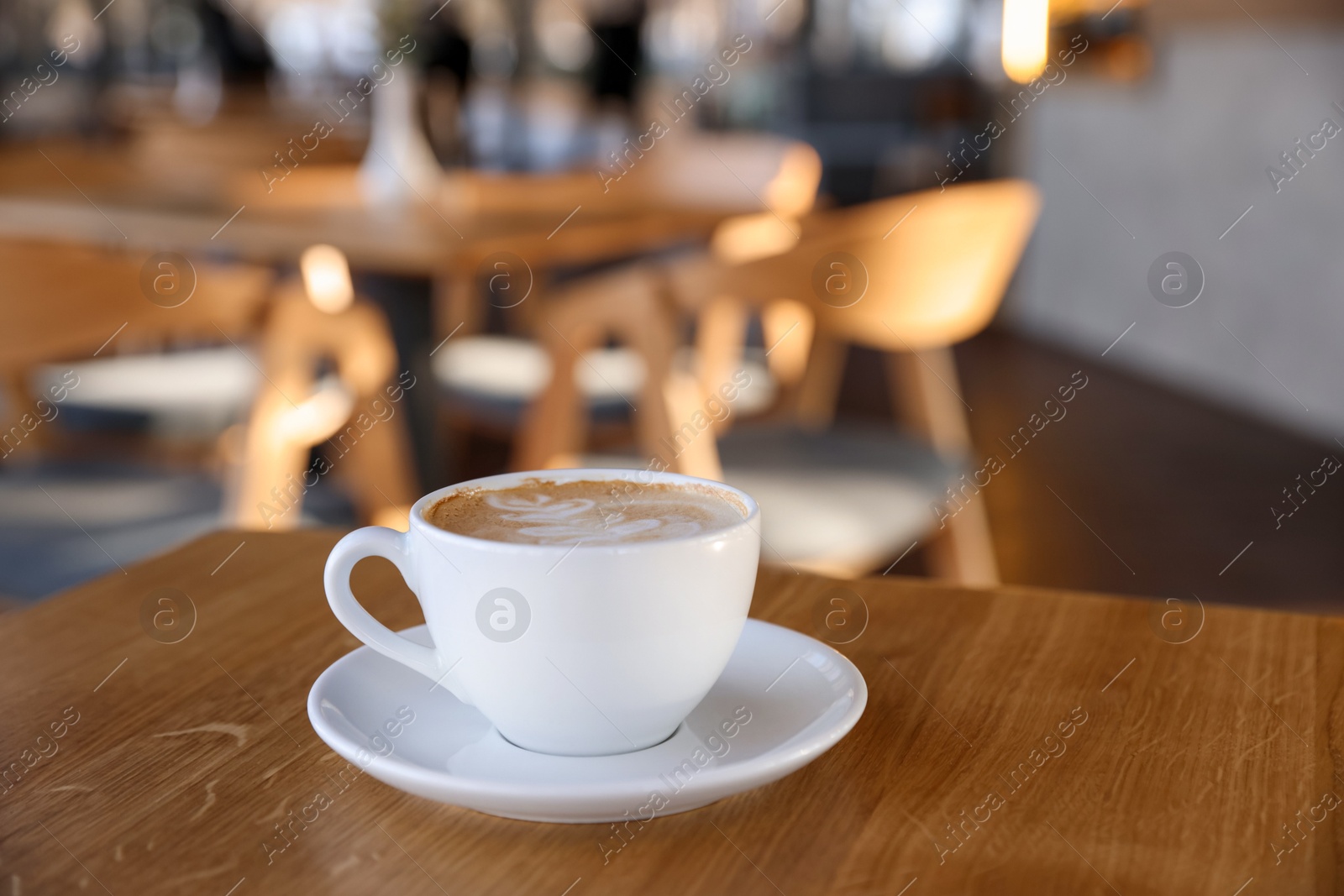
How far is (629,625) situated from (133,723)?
0.73ft

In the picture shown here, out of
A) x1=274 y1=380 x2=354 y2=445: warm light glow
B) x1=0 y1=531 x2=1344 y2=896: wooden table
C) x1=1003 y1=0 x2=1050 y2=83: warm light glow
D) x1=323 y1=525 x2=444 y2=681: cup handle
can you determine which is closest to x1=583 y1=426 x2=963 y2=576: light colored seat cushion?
x1=274 y1=380 x2=354 y2=445: warm light glow

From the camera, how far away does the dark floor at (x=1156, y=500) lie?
2.72 metres

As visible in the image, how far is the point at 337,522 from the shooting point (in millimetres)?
1607

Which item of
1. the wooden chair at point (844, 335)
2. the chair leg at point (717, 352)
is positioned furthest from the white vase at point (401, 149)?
the wooden chair at point (844, 335)

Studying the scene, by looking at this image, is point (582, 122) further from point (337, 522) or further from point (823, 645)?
point (823, 645)

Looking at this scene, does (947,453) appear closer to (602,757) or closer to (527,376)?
(527,376)

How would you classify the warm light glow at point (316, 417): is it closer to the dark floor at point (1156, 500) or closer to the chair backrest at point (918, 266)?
the chair backrest at point (918, 266)

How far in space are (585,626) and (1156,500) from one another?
3.14m

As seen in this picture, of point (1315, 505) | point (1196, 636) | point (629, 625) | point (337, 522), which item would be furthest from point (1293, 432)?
point (629, 625)

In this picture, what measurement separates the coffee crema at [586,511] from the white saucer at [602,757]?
76 mm

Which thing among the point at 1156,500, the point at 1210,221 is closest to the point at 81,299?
the point at 1156,500

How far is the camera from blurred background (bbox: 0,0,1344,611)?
169 centimetres

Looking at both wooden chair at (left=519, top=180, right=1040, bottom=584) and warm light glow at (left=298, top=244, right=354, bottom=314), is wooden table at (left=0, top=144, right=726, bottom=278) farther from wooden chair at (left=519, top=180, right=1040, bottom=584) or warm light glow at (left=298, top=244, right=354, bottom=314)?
wooden chair at (left=519, top=180, right=1040, bottom=584)

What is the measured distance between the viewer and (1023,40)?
550cm
